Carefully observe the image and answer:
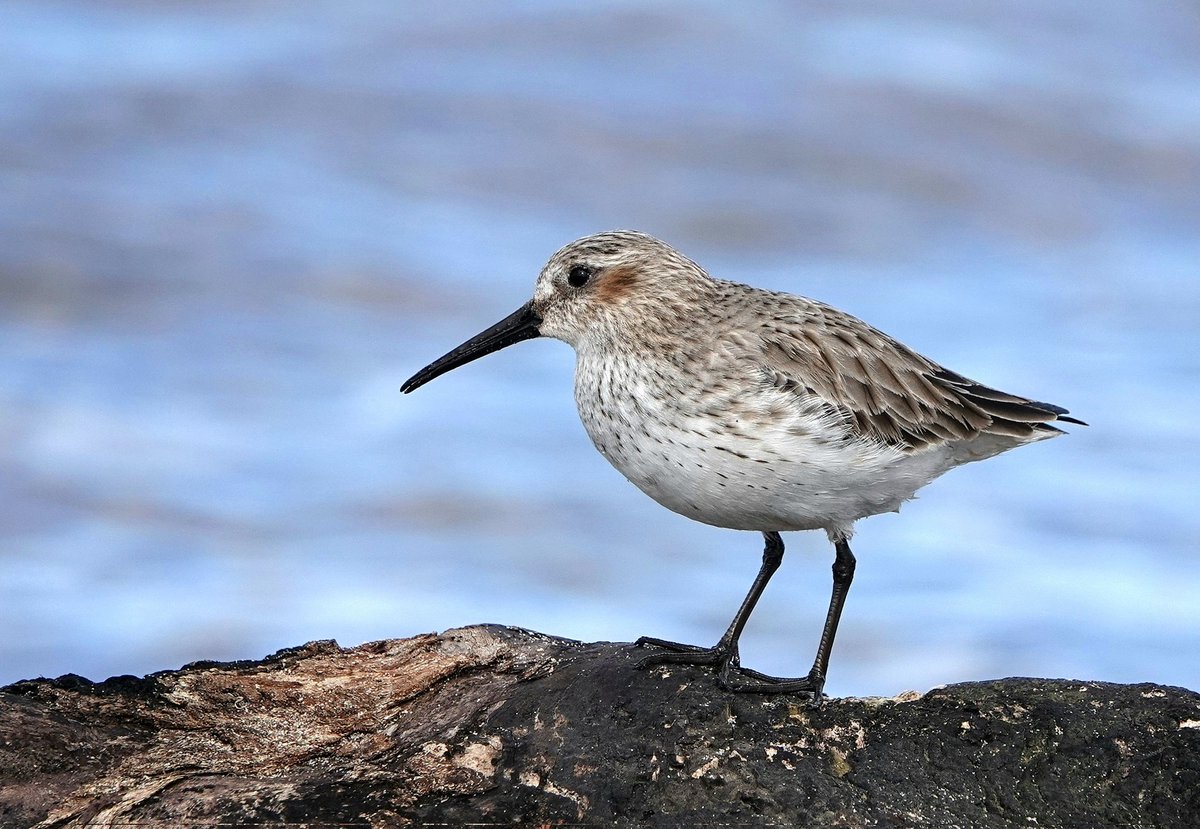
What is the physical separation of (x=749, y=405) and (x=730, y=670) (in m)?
1.23

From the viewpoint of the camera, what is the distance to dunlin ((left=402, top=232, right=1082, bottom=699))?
6441 millimetres

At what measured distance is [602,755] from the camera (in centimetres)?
562

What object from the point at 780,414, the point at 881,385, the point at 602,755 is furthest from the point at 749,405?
the point at 602,755

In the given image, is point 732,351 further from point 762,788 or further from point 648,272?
point 762,788

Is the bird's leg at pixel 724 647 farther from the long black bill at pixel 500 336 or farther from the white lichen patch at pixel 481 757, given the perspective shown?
the long black bill at pixel 500 336

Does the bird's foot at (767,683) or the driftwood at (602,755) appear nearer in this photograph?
the driftwood at (602,755)

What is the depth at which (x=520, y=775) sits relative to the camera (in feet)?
18.2

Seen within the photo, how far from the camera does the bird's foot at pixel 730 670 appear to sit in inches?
241

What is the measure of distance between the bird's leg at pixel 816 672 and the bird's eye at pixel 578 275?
6.36ft

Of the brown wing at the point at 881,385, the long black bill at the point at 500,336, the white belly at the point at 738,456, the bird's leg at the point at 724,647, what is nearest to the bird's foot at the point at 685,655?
the bird's leg at the point at 724,647

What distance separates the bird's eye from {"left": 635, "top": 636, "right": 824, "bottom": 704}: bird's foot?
77.2 inches

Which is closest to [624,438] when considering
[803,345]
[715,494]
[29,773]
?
[715,494]

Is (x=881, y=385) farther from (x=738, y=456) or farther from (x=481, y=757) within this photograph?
(x=481, y=757)

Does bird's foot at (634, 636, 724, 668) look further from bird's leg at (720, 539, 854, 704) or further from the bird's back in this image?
the bird's back
